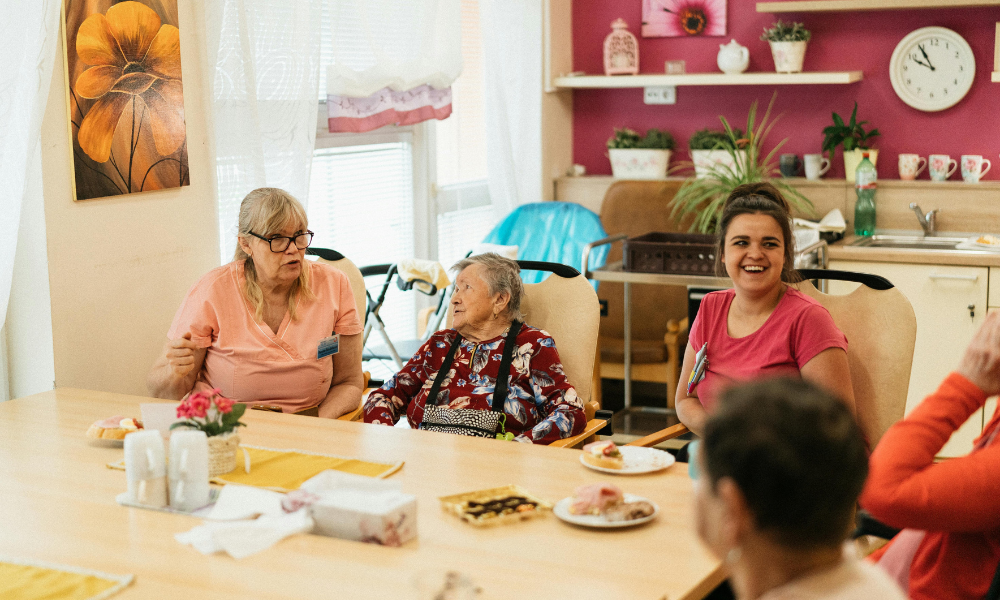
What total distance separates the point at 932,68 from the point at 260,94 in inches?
121

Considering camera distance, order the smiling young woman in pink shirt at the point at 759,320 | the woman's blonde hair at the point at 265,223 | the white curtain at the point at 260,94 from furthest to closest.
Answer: the white curtain at the point at 260,94
the woman's blonde hair at the point at 265,223
the smiling young woman in pink shirt at the point at 759,320

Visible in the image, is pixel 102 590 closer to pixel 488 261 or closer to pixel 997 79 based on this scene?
pixel 488 261

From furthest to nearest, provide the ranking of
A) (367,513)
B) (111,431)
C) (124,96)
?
1. (124,96)
2. (111,431)
3. (367,513)

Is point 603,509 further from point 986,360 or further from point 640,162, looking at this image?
point 640,162

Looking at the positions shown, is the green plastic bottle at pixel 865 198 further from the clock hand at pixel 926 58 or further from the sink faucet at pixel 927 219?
the clock hand at pixel 926 58

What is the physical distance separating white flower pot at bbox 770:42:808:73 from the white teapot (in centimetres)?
15

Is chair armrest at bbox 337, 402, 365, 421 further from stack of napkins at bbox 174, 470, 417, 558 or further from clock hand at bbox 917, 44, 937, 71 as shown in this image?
clock hand at bbox 917, 44, 937, 71

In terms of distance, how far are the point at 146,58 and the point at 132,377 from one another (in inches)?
36.4

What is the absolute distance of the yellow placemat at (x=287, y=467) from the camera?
1966 millimetres

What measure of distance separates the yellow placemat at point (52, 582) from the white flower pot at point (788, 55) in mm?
3986

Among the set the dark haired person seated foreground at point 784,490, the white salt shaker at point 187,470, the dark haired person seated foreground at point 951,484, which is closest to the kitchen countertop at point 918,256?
the dark haired person seated foreground at point 951,484

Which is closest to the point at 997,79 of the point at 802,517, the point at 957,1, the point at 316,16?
the point at 957,1

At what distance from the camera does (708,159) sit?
16.1 feet

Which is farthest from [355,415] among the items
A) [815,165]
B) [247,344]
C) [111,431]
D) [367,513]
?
[815,165]
